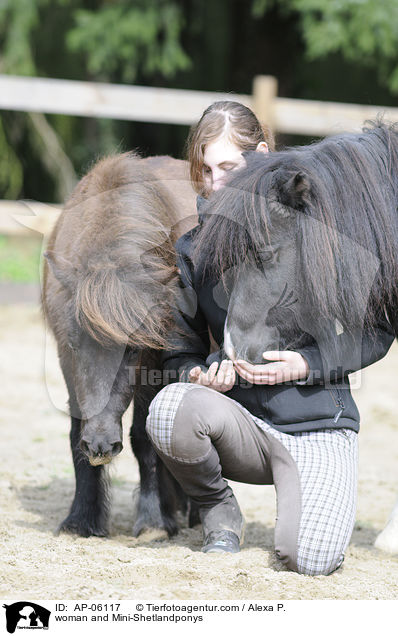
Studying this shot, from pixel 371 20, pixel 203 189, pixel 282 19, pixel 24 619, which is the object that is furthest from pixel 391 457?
pixel 282 19

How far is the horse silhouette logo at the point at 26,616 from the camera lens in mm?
1963

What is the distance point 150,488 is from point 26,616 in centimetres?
118

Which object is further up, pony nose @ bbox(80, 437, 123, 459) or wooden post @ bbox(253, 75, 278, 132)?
wooden post @ bbox(253, 75, 278, 132)

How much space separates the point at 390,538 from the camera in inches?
116

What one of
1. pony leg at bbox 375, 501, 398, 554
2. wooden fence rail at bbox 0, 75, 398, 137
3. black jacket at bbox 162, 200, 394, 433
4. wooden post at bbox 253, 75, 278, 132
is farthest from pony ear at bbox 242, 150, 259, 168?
wooden post at bbox 253, 75, 278, 132

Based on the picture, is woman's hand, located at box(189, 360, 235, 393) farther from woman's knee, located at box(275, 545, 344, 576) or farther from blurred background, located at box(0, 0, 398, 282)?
blurred background, located at box(0, 0, 398, 282)

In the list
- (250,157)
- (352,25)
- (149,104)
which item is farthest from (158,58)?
(250,157)

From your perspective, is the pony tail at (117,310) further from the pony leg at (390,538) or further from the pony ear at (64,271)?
the pony leg at (390,538)

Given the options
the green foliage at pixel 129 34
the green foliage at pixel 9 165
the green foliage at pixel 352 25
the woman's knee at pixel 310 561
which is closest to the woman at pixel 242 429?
the woman's knee at pixel 310 561

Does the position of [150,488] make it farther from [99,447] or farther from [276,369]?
[276,369]

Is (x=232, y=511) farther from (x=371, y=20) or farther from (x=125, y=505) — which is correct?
(x=371, y=20)

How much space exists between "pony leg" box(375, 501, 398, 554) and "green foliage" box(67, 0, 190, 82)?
795cm

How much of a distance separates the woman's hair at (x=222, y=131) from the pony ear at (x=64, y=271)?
1.93 feet

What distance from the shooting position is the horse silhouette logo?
1963 millimetres
